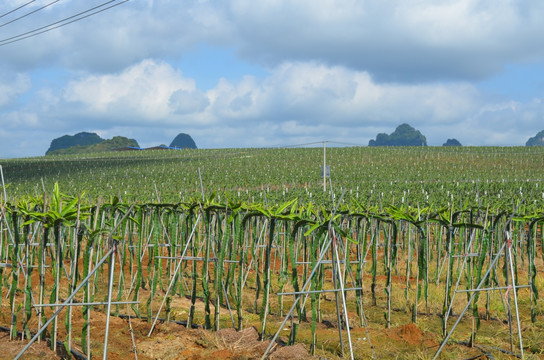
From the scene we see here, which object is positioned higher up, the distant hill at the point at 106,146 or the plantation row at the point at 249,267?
→ the distant hill at the point at 106,146

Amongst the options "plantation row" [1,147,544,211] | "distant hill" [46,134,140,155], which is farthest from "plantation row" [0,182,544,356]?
"distant hill" [46,134,140,155]

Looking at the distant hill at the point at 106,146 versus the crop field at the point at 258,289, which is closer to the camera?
the crop field at the point at 258,289

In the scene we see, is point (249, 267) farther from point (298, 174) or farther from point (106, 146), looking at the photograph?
point (106, 146)

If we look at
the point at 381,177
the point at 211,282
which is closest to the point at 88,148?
the point at 381,177

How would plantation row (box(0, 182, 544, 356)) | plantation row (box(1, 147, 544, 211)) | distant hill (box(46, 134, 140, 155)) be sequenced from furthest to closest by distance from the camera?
1. distant hill (box(46, 134, 140, 155))
2. plantation row (box(1, 147, 544, 211))
3. plantation row (box(0, 182, 544, 356))

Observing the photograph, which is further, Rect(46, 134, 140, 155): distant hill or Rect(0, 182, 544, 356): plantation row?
Rect(46, 134, 140, 155): distant hill

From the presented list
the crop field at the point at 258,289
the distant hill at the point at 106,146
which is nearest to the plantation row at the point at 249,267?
the crop field at the point at 258,289

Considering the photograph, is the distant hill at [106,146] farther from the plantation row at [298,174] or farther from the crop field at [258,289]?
the crop field at [258,289]

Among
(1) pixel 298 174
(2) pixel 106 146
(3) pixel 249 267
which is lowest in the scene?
(3) pixel 249 267

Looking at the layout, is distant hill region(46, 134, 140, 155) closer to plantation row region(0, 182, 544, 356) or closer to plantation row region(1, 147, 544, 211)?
plantation row region(1, 147, 544, 211)

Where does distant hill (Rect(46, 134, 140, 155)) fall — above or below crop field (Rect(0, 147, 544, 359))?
above

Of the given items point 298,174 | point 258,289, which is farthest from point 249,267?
point 298,174

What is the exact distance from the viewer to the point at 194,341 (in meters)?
5.58

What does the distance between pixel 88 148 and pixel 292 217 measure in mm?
160559
